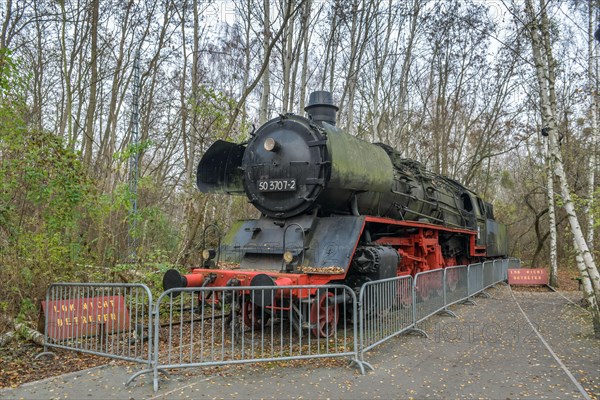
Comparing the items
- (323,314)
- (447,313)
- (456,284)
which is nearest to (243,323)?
(323,314)

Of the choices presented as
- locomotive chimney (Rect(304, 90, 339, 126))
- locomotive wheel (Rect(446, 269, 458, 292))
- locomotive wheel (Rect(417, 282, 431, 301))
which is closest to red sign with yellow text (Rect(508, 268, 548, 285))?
locomotive wheel (Rect(446, 269, 458, 292))

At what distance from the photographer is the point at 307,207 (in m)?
6.80

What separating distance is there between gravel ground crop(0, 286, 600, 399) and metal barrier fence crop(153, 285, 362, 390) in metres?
0.19

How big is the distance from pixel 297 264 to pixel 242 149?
288 centimetres

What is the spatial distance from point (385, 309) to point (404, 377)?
1550 millimetres

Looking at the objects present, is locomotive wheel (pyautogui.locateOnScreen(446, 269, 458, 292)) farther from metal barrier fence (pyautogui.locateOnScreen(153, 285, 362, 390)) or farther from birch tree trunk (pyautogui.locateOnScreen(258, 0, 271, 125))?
birch tree trunk (pyautogui.locateOnScreen(258, 0, 271, 125))

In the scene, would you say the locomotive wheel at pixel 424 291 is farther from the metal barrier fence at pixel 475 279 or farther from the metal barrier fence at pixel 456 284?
the metal barrier fence at pixel 475 279

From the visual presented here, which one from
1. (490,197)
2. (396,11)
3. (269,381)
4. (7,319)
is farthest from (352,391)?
(490,197)

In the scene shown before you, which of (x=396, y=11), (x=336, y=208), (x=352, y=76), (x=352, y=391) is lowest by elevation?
(x=352, y=391)

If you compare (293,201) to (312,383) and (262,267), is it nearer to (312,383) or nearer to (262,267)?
(262,267)

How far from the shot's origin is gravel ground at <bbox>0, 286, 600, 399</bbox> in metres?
4.33

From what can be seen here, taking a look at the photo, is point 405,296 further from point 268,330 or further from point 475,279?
point 475,279

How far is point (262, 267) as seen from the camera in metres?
6.71

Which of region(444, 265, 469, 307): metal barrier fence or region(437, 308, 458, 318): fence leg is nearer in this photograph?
region(437, 308, 458, 318): fence leg
